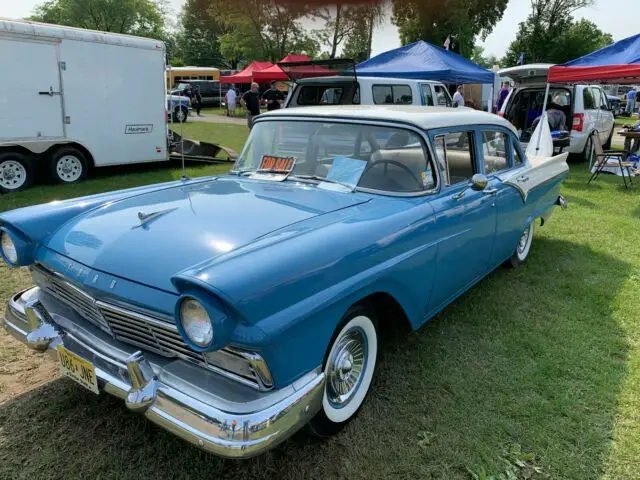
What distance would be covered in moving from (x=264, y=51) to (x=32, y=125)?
108ft

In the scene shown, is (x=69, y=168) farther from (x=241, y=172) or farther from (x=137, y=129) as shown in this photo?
(x=241, y=172)

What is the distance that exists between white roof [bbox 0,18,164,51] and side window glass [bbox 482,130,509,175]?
7110mm

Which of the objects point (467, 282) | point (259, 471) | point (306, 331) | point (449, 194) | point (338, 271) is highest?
point (449, 194)

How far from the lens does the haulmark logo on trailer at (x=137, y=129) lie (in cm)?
900

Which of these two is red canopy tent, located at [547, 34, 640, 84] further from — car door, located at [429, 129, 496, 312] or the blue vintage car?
car door, located at [429, 129, 496, 312]

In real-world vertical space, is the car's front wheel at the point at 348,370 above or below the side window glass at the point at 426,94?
below

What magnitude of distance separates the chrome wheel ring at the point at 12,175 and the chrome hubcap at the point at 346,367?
24.0 ft

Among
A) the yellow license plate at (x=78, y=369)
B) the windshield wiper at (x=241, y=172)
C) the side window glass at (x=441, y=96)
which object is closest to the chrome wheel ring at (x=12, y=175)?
the windshield wiper at (x=241, y=172)

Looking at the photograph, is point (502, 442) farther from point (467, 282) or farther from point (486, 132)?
point (486, 132)

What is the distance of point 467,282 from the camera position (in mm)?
3471

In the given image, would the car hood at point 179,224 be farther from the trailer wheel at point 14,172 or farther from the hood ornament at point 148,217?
the trailer wheel at point 14,172

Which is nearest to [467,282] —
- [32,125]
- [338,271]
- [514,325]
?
[514,325]

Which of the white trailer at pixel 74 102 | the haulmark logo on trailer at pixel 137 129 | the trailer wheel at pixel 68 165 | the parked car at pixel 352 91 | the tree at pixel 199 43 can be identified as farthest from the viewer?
the tree at pixel 199 43

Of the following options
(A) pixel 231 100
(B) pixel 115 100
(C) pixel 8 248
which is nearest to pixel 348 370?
(C) pixel 8 248
